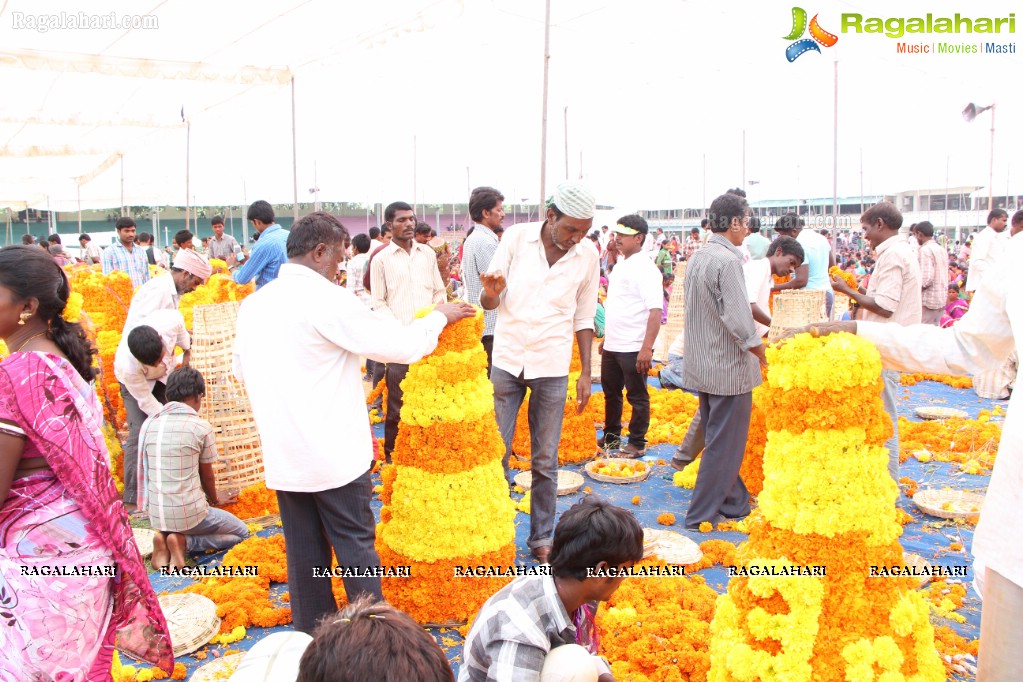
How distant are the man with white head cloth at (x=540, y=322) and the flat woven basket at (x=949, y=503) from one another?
113 inches

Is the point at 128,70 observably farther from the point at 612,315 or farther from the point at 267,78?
the point at 612,315

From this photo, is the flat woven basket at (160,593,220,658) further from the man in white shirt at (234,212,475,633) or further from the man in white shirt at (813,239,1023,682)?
the man in white shirt at (813,239,1023,682)

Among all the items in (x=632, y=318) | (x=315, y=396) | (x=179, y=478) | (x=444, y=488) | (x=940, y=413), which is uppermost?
(x=632, y=318)

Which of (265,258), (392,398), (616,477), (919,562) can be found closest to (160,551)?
(392,398)

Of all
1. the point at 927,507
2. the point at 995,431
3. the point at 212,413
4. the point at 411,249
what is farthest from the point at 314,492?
the point at 995,431

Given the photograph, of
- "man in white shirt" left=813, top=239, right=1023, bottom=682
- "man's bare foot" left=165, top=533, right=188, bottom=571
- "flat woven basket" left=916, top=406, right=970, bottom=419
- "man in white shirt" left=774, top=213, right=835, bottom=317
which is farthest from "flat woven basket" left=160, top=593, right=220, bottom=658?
"flat woven basket" left=916, top=406, right=970, bottom=419

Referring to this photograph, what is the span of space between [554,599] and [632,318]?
4390mm

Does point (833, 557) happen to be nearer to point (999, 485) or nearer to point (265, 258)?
point (999, 485)

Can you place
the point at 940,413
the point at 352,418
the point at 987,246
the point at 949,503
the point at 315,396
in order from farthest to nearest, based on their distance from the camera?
the point at 987,246 < the point at 940,413 < the point at 949,503 < the point at 352,418 < the point at 315,396

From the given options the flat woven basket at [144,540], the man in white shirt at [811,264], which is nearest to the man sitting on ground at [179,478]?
the flat woven basket at [144,540]

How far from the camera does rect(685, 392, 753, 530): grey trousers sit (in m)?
5.07

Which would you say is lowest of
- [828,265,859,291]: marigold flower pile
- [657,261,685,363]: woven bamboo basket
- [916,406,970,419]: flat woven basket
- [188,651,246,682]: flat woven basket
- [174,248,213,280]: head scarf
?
[188,651,246,682]: flat woven basket

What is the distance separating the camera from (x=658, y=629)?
11.6 feet

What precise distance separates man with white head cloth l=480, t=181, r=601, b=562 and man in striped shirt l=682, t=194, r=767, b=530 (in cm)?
96
